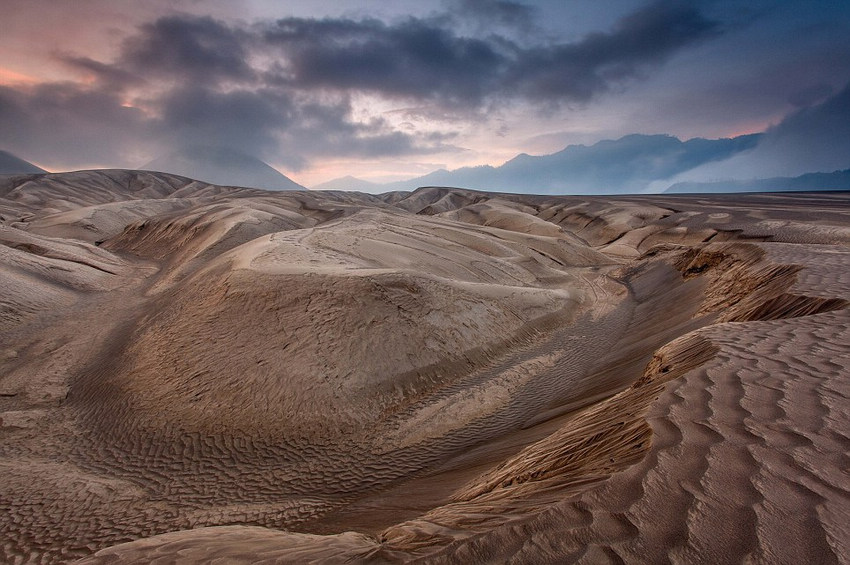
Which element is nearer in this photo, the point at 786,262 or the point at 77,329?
the point at 786,262

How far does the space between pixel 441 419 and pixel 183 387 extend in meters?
5.40

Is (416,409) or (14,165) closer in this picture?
(416,409)

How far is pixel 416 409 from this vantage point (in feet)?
25.9

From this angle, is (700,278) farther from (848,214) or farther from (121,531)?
(848,214)

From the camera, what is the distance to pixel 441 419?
7578 mm

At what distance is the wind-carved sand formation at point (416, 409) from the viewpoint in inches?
74.0

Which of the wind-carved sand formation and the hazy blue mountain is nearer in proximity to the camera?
the wind-carved sand formation

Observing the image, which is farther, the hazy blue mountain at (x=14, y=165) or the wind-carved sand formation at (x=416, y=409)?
the hazy blue mountain at (x=14, y=165)

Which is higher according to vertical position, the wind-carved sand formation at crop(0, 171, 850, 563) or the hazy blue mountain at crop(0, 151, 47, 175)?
the hazy blue mountain at crop(0, 151, 47, 175)

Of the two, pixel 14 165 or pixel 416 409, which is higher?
pixel 14 165

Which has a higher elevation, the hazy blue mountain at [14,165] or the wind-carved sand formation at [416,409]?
the hazy blue mountain at [14,165]

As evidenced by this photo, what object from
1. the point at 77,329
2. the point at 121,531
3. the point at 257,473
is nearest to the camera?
the point at 121,531

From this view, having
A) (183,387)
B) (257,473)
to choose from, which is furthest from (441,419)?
(183,387)

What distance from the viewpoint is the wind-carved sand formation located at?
1880mm
